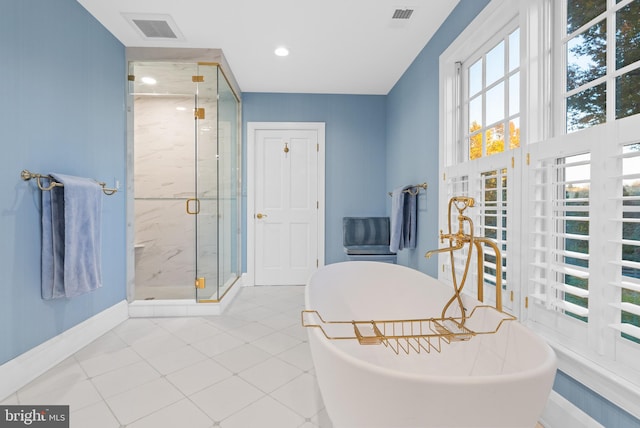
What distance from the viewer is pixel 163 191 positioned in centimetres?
377

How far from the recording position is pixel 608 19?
111 cm

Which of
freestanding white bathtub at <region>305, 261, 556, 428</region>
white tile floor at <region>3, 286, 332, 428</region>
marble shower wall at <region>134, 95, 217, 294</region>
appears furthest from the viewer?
marble shower wall at <region>134, 95, 217, 294</region>

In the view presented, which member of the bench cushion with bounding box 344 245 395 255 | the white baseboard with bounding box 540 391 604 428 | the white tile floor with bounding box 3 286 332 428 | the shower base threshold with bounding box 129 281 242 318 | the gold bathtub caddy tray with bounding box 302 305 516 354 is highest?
the bench cushion with bounding box 344 245 395 255

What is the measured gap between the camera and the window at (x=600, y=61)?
1.04 metres

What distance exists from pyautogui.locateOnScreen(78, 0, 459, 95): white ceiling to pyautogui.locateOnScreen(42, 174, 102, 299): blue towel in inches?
53.4

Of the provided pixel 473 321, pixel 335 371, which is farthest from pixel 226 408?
pixel 473 321

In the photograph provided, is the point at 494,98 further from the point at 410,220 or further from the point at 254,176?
the point at 254,176

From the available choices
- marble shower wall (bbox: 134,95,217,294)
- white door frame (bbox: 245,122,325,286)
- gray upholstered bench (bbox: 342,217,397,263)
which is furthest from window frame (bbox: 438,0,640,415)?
marble shower wall (bbox: 134,95,217,294)

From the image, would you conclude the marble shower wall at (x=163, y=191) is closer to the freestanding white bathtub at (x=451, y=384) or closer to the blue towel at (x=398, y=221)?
the blue towel at (x=398, y=221)

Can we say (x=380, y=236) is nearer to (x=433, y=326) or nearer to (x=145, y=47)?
(x=433, y=326)

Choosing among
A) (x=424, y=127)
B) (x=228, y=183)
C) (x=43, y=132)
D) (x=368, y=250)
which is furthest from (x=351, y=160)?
(x=43, y=132)

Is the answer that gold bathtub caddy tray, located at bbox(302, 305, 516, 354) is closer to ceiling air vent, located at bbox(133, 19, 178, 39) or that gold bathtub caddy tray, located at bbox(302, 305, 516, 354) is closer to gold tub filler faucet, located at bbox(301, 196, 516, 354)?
gold tub filler faucet, located at bbox(301, 196, 516, 354)

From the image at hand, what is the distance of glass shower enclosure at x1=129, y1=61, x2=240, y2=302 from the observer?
2.86 m

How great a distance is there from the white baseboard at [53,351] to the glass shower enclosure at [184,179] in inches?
26.1
